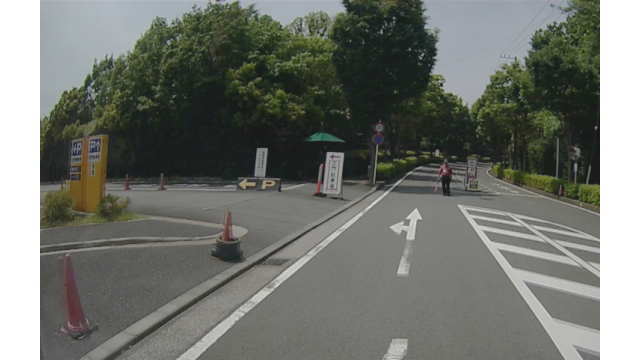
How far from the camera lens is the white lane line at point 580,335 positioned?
3.19 metres

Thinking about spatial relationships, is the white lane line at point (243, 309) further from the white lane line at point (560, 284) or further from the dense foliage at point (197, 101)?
the white lane line at point (560, 284)

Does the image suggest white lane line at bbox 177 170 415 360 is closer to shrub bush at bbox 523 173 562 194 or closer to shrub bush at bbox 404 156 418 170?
shrub bush at bbox 523 173 562 194

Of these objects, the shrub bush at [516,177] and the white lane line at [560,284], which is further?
the shrub bush at [516,177]

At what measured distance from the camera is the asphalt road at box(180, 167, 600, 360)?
3.45 metres

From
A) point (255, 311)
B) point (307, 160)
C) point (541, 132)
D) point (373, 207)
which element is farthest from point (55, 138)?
point (373, 207)

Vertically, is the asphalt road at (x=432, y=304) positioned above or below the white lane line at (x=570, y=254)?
below

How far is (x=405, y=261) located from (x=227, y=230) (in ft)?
8.34

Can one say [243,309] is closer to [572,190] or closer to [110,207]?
[110,207]

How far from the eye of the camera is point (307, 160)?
7.53m

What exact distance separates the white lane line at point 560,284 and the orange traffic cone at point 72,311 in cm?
360

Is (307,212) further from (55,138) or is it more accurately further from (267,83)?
(55,138)

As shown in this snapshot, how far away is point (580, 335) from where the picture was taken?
11.2 feet

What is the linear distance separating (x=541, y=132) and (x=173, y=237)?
4022 mm

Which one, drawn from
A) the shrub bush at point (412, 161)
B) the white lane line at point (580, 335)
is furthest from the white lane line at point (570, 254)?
the shrub bush at point (412, 161)
